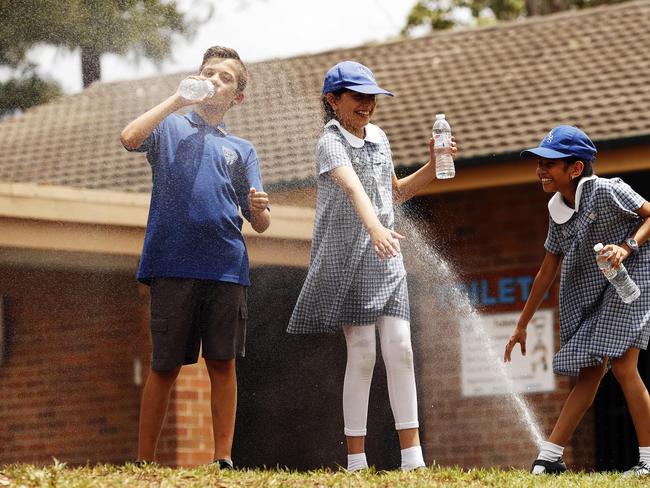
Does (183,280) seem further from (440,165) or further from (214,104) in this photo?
(440,165)

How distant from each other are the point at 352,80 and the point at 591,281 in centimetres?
147

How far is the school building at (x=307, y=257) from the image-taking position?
913 cm

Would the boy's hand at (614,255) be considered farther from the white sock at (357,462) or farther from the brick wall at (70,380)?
the brick wall at (70,380)

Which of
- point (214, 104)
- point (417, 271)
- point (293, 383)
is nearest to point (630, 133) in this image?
point (417, 271)

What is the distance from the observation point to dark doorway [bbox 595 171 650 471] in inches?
490

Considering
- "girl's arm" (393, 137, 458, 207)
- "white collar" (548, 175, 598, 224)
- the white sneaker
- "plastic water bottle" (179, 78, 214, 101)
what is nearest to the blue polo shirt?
"plastic water bottle" (179, 78, 214, 101)

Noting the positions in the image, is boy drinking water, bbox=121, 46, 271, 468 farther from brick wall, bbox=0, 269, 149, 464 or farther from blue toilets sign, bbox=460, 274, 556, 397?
blue toilets sign, bbox=460, 274, 556, 397

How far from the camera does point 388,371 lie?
21.2 ft

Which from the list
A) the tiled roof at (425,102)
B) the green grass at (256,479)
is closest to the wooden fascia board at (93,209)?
the tiled roof at (425,102)

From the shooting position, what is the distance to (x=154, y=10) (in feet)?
24.5

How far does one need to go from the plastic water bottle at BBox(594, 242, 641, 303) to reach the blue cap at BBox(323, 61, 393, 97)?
1210mm

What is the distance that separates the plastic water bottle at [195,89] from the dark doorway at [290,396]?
8.43 ft

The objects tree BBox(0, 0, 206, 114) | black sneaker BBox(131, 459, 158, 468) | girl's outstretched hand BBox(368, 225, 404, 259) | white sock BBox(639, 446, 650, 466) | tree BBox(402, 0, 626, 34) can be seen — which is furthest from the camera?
tree BBox(402, 0, 626, 34)

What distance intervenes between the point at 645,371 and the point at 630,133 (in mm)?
2049
